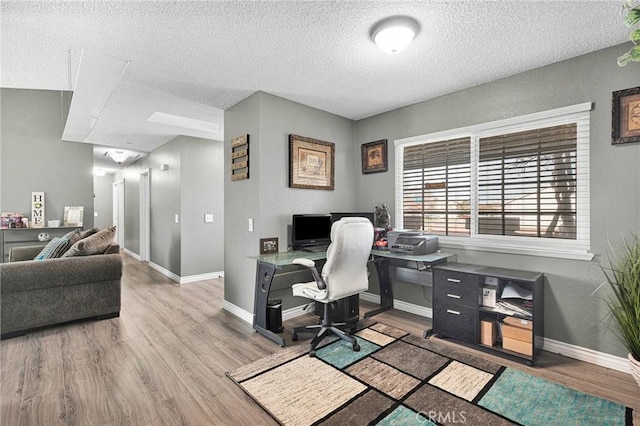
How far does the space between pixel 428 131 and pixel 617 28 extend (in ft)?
5.32

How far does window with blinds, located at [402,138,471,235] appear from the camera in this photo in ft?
10.5

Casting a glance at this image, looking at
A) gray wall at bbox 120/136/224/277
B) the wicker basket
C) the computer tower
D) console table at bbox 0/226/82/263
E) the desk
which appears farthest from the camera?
gray wall at bbox 120/136/224/277

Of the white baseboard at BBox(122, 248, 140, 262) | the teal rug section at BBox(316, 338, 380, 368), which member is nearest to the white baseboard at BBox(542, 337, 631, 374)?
the teal rug section at BBox(316, 338, 380, 368)

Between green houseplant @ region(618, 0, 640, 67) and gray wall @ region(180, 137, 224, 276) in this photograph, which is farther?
gray wall @ region(180, 137, 224, 276)

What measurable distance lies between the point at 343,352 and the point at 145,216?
5.70m

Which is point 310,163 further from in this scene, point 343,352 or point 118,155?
point 118,155

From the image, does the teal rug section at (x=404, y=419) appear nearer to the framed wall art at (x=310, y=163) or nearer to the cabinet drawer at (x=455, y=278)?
the cabinet drawer at (x=455, y=278)

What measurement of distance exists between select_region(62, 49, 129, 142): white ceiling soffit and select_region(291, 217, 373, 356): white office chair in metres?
2.31

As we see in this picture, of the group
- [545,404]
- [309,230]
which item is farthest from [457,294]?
[309,230]

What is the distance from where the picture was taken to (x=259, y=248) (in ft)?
10.3

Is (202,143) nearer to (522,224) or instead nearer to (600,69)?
(522,224)

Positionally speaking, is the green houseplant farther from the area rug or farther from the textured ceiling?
the area rug

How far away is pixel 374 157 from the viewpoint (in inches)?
156

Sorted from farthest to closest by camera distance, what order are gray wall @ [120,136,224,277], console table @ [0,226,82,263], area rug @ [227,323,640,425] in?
gray wall @ [120,136,224,277] < console table @ [0,226,82,263] < area rug @ [227,323,640,425]
